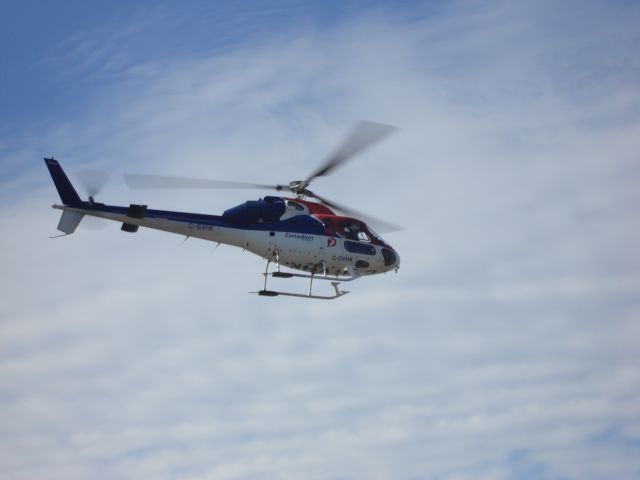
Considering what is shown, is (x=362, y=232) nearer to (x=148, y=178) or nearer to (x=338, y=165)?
(x=338, y=165)

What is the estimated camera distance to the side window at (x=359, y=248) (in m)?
51.9

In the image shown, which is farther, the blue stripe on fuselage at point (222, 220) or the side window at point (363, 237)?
the side window at point (363, 237)

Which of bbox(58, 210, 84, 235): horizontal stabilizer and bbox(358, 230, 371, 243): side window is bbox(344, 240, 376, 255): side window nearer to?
bbox(358, 230, 371, 243): side window

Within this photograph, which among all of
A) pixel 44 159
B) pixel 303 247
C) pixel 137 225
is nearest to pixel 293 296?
pixel 303 247

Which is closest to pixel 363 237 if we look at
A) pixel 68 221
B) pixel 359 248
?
pixel 359 248

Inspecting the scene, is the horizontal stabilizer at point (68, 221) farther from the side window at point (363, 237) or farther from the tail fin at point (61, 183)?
the side window at point (363, 237)

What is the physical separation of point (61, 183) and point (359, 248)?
11066 mm

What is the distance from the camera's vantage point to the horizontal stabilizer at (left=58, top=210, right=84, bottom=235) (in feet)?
158

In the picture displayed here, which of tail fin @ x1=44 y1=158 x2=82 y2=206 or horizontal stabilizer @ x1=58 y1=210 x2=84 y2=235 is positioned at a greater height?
tail fin @ x1=44 y1=158 x2=82 y2=206

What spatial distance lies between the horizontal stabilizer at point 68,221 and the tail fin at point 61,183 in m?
0.42

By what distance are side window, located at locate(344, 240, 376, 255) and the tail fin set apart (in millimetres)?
9970

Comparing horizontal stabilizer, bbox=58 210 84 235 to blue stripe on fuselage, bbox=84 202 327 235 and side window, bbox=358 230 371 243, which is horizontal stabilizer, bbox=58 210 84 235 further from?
side window, bbox=358 230 371 243

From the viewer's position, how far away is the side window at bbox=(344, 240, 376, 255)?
51.9m

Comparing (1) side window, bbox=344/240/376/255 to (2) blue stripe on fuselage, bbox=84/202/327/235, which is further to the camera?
(1) side window, bbox=344/240/376/255
